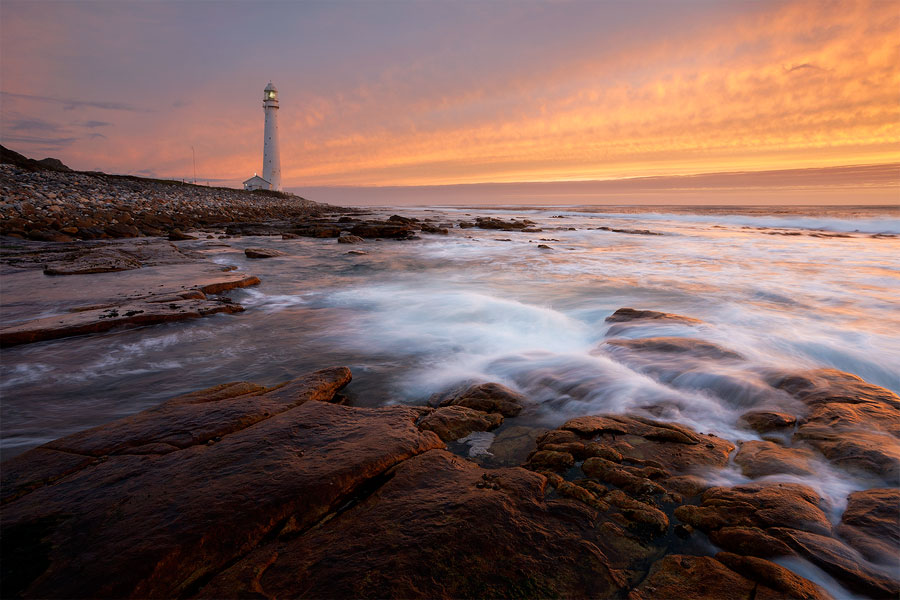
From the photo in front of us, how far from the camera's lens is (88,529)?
1.79 metres

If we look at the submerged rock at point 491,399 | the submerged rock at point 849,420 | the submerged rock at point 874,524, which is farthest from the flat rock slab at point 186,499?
the submerged rock at point 849,420

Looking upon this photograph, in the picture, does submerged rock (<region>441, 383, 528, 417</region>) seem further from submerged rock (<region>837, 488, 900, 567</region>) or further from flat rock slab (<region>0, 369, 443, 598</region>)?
submerged rock (<region>837, 488, 900, 567</region>)

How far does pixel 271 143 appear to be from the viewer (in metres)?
55.7

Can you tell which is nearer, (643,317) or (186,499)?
(186,499)

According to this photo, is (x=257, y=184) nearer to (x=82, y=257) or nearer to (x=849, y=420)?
(x=82, y=257)

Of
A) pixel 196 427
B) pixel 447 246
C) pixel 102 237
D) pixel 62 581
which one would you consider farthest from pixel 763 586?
pixel 102 237

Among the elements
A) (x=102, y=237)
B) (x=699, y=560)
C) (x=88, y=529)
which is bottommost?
(x=699, y=560)

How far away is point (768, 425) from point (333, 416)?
333 centimetres

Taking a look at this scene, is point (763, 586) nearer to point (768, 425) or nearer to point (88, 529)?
point (768, 425)

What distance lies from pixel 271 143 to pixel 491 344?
60511 millimetres

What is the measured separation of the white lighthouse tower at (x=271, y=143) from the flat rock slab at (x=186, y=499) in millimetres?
61422

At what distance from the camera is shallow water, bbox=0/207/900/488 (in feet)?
11.9

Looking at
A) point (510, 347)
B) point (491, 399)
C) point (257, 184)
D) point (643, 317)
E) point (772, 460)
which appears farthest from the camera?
point (257, 184)

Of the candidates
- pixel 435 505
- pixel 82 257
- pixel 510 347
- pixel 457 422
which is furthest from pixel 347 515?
pixel 82 257
